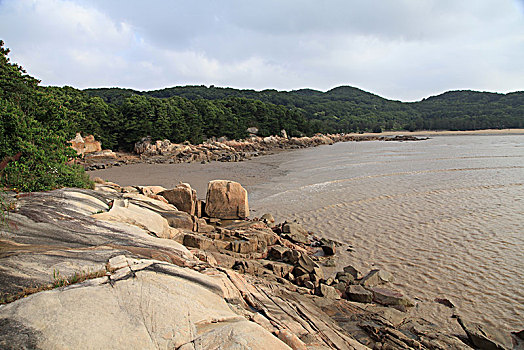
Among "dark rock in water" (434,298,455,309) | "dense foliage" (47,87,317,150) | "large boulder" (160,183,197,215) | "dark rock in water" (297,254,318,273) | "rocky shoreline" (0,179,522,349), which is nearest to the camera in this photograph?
"rocky shoreline" (0,179,522,349)

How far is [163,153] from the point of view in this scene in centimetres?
4441

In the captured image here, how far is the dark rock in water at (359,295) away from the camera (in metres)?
6.96

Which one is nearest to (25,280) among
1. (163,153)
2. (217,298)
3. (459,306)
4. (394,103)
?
(217,298)

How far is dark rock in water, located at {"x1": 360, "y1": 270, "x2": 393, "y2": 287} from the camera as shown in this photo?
7824 millimetres

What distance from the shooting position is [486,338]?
222 inches

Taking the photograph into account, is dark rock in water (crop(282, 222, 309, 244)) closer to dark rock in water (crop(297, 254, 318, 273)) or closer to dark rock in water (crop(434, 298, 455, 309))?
dark rock in water (crop(297, 254, 318, 273))

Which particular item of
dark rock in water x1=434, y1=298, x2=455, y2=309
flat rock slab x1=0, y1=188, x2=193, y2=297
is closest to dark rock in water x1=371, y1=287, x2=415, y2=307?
dark rock in water x1=434, y1=298, x2=455, y2=309

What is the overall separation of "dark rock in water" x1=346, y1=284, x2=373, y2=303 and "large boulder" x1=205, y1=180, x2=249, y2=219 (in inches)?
265

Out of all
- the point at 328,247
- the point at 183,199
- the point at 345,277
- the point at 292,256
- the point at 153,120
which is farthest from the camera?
the point at 153,120

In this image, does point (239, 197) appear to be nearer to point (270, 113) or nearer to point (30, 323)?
point (30, 323)

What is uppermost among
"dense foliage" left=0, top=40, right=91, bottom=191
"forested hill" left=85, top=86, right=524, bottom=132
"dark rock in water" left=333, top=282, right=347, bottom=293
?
"forested hill" left=85, top=86, right=524, bottom=132

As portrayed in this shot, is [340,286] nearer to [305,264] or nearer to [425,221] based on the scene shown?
[305,264]

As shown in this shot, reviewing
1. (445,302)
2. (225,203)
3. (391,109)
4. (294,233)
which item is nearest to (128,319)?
(445,302)

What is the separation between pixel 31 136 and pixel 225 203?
7.19 m
